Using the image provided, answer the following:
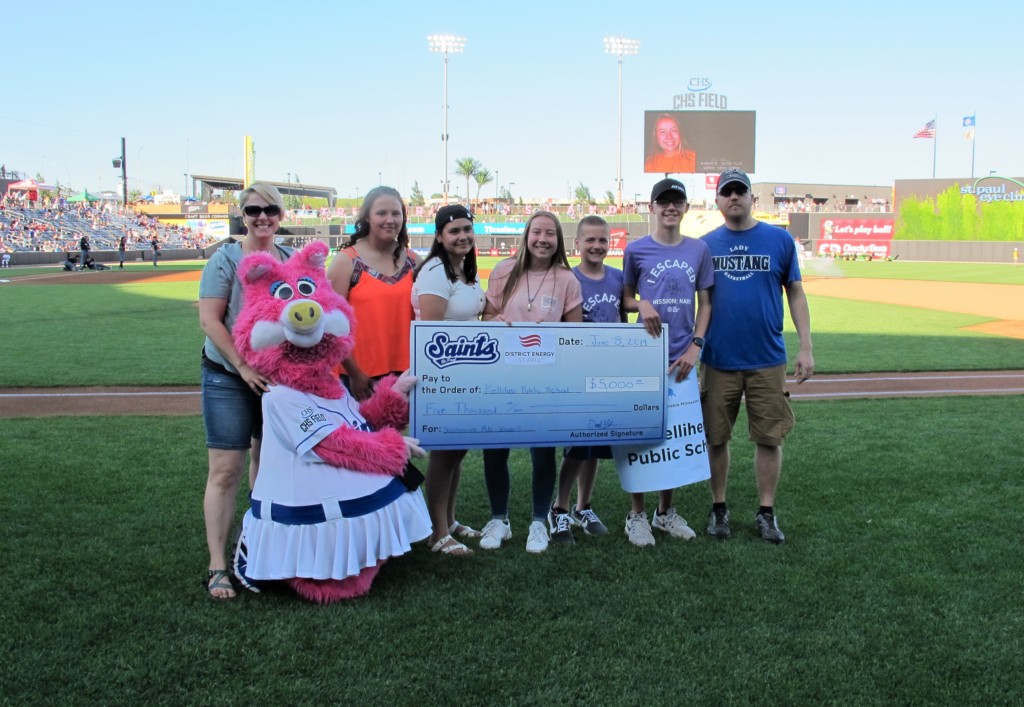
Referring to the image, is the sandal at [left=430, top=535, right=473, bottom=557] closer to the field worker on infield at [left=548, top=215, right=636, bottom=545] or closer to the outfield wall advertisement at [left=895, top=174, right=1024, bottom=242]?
the field worker on infield at [left=548, top=215, right=636, bottom=545]

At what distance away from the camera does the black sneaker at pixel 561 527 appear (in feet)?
15.0

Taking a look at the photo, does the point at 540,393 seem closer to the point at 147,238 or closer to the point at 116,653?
the point at 116,653

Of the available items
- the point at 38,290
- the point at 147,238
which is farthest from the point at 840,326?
the point at 147,238

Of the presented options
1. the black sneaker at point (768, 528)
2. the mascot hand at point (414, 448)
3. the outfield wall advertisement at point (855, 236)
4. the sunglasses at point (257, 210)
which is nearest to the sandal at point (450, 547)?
the mascot hand at point (414, 448)

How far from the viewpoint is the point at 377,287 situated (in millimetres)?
4211

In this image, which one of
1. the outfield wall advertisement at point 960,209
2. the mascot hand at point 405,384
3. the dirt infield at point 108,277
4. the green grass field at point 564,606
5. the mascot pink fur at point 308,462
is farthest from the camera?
the outfield wall advertisement at point 960,209

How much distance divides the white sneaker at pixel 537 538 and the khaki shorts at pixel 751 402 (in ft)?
3.56

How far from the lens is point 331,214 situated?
80.6m

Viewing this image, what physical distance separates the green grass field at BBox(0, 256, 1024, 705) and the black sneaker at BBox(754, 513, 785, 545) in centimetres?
6

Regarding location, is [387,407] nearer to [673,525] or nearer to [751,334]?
[673,525]

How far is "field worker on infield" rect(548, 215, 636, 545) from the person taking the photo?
443 centimetres

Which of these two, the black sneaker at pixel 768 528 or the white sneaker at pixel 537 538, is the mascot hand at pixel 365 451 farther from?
the black sneaker at pixel 768 528

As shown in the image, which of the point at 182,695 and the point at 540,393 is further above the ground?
the point at 540,393

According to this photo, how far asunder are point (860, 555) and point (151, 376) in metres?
8.73
